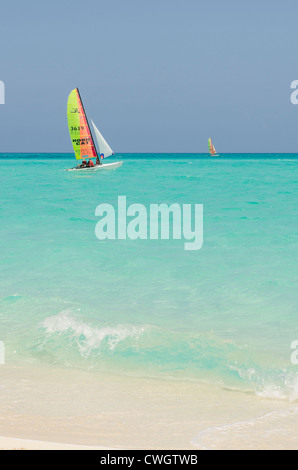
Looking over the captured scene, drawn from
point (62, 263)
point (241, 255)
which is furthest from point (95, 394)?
point (241, 255)

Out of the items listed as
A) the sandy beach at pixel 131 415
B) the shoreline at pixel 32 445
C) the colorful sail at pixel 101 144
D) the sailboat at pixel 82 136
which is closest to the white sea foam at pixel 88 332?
the sandy beach at pixel 131 415

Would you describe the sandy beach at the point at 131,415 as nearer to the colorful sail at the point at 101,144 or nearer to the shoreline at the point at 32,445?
the shoreline at the point at 32,445

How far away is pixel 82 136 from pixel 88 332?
137 ft

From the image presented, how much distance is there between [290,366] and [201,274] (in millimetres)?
4442

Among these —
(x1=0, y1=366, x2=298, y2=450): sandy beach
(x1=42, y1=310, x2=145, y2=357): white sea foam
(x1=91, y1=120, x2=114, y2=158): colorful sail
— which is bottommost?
(x1=0, y1=366, x2=298, y2=450): sandy beach

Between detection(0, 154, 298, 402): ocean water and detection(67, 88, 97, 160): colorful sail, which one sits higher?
detection(67, 88, 97, 160): colorful sail

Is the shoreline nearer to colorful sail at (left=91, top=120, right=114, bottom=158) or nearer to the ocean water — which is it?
the ocean water

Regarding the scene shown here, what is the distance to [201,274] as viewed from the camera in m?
10.1

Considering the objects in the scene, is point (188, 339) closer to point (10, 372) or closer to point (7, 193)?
point (10, 372)

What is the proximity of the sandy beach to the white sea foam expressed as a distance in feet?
2.59

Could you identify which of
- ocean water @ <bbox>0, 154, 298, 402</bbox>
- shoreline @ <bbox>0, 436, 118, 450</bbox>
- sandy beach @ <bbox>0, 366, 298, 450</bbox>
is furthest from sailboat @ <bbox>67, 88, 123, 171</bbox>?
shoreline @ <bbox>0, 436, 118, 450</bbox>

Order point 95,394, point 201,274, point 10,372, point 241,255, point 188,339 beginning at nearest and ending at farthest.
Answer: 1. point 95,394
2. point 10,372
3. point 188,339
4. point 201,274
5. point 241,255

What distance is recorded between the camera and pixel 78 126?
153ft

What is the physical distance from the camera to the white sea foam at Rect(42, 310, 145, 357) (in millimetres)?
6516
